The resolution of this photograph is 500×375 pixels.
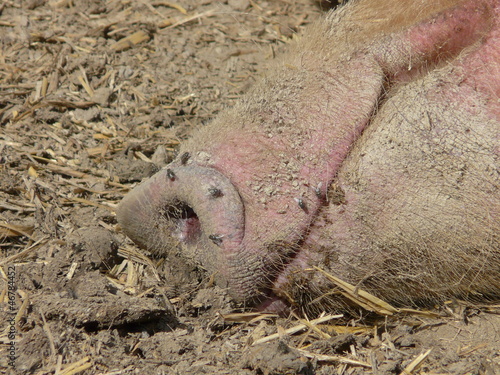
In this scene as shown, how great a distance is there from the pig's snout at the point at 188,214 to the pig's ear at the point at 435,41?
30.1 inches

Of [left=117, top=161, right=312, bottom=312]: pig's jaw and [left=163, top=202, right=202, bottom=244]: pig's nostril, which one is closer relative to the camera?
[left=117, top=161, right=312, bottom=312]: pig's jaw

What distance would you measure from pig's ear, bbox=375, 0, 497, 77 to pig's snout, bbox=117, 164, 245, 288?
2.51 feet

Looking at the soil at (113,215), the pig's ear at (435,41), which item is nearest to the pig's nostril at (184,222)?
the soil at (113,215)

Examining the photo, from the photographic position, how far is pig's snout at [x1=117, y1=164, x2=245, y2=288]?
1.94 m

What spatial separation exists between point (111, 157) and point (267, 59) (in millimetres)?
1182

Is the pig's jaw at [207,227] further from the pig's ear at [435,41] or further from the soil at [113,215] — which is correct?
the pig's ear at [435,41]

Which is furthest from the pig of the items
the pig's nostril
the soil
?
the soil

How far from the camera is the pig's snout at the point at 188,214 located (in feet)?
6.37

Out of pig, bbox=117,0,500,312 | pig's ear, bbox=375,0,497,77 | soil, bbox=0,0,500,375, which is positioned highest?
pig's ear, bbox=375,0,497,77

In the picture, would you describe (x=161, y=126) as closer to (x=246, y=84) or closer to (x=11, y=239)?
(x=246, y=84)

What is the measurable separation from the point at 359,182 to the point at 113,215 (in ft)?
3.59

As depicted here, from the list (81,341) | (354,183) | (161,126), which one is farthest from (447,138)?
(161,126)

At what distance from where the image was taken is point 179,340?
1.98 m

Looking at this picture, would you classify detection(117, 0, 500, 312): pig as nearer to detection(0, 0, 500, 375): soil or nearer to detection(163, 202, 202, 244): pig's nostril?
detection(163, 202, 202, 244): pig's nostril
